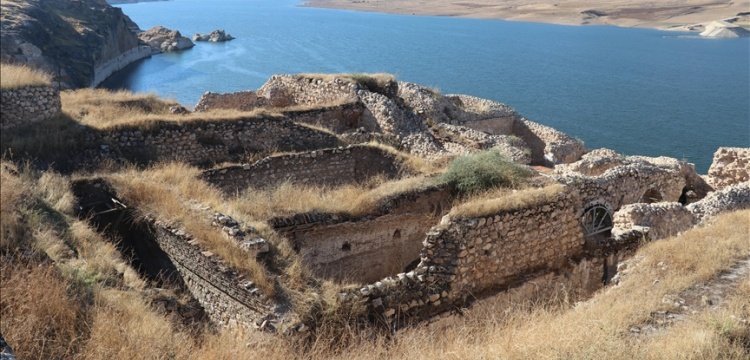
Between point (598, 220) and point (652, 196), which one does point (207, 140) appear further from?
point (652, 196)

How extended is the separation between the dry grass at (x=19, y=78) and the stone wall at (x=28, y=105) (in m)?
0.11

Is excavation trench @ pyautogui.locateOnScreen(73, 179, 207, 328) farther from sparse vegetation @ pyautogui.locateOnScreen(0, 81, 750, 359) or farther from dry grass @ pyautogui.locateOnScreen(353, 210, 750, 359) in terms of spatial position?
dry grass @ pyautogui.locateOnScreen(353, 210, 750, 359)

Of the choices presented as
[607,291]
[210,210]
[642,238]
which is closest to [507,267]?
[607,291]

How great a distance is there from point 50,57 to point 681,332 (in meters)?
58.6

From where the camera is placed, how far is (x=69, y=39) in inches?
2477

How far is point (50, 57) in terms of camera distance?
54844 mm

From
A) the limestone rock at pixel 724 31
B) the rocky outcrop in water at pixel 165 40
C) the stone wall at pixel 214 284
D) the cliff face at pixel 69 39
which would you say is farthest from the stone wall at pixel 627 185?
the limestone rock at pixel 724 31

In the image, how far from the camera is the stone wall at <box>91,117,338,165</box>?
1352 cm

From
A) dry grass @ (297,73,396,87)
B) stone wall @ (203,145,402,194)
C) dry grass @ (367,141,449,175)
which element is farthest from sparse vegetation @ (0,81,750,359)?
dry grass @ (297,73,396,87)

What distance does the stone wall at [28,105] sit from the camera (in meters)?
13.1

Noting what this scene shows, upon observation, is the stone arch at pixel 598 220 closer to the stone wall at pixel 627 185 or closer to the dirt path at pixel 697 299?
the stone wall at pixel 627 185

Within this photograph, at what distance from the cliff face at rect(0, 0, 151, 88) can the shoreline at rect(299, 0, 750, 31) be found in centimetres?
8944

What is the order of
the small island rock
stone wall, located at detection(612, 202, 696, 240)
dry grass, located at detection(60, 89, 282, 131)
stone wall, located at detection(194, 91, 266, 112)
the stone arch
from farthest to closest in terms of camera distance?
1. the small island rock
2. stone wall, located at detection(194, 91, 266, 112)
3. dry grass, located at detection(60, 89, 282, 131)
4. the stone arch
5. stone wall, located at detection(612, 202, 696, 240)

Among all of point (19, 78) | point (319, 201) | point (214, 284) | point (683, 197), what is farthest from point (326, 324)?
point (683, 197)
